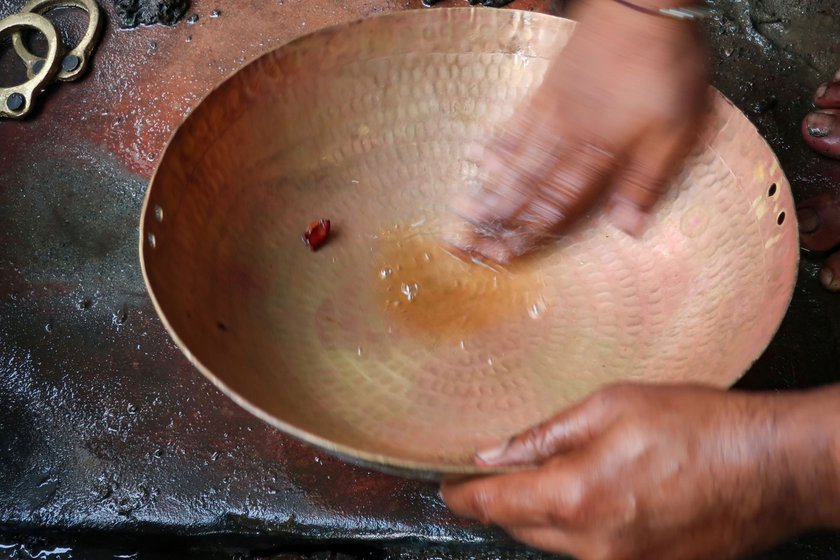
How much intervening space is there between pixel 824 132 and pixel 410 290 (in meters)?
1.07

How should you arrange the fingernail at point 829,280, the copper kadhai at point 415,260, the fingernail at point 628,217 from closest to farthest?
1. the copper kadhai at point 415,260
2. the fingernail at point 628,217
3. the fingernail at point 829,280

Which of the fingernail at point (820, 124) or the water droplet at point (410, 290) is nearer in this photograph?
the water droplet at point (410, 290)

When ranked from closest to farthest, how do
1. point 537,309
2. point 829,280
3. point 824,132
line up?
1. point 537,309
2. point 829,280
3. point 824,132

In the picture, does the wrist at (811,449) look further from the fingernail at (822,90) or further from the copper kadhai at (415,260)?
the fingernail at (822,90)

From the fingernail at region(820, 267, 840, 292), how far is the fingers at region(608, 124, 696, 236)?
524mm

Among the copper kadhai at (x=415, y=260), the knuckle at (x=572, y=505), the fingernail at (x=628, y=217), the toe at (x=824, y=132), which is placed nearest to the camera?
the knuckle at (x=572, y=505)

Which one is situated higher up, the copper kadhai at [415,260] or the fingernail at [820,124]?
the fingernail at [820,124]

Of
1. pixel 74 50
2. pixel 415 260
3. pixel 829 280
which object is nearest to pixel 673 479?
pixel 415 260

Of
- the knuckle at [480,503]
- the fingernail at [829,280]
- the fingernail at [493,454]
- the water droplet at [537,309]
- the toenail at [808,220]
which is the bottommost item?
the water droplet at [537,309]

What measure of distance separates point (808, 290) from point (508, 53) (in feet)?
2.64

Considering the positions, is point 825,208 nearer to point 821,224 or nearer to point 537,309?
point 821,224

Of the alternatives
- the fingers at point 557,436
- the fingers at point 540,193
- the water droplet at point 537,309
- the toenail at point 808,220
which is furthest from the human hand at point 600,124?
the toenail at point 808,220

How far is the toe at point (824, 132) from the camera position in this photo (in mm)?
1598

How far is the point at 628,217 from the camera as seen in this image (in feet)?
4.03
